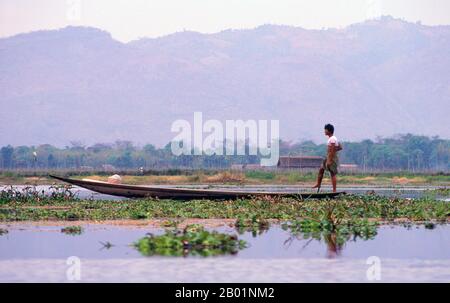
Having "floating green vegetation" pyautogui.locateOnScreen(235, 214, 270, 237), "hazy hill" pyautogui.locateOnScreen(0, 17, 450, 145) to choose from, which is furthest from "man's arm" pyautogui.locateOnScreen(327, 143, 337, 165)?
"hazy hill" pyautogui.locateOnScreen(0, 17, 450, 145)

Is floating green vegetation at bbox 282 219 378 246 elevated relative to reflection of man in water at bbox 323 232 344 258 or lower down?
elevated

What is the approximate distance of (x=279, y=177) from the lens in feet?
212

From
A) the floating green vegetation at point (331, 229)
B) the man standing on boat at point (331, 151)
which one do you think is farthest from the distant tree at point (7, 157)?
the floating green vegetation at point (331, 229)

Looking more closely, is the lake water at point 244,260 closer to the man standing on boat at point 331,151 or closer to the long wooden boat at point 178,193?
the man standing on boat at point 331,151

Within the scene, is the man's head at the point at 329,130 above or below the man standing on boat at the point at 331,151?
Answer: above

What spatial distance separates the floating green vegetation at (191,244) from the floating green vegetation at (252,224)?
2708 millimetres

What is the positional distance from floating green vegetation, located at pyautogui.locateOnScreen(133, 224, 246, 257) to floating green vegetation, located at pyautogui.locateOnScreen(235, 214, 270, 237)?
2.71 metres

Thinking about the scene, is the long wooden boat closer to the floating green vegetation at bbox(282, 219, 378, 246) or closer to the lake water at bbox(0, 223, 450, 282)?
the floating green vegetation at bbox(282, 219, 378, 246)

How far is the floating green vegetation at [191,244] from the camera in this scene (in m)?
14.0

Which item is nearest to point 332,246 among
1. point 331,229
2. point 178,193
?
point 331,229

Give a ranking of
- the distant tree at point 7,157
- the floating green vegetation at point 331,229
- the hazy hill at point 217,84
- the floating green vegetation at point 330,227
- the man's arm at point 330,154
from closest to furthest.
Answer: the floating green vegetation at point 330,227, the floating green vegetation at point 331,229, the man's arm at point 330,154, the distant tree at point 7,157, the hazy hill at point 217,84

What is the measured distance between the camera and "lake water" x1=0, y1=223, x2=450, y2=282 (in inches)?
472

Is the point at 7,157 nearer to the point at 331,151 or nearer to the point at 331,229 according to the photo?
the point at 331,151

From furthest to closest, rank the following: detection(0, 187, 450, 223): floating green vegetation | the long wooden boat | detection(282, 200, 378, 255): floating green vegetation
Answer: the long wooden boat → detection(0, 187, 450, 223): floating green vegetation → detection(282, 200, 378, 255): floating green vegetation
